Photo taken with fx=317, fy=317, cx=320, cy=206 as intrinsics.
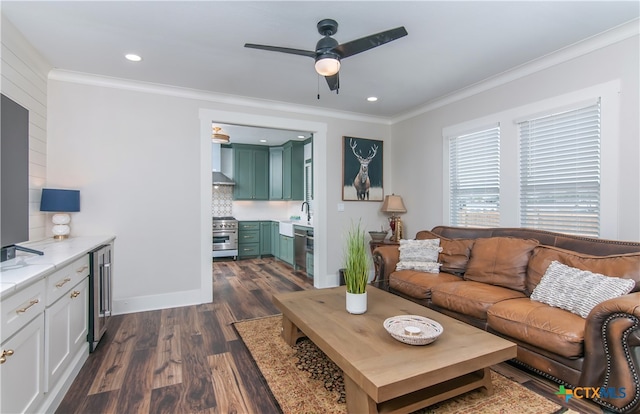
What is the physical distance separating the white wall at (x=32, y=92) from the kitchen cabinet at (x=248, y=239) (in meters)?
4.08

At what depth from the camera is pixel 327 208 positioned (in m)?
4.77

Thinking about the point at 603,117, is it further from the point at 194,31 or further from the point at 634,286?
the point at 194,31

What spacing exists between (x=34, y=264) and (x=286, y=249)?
15.6 feet

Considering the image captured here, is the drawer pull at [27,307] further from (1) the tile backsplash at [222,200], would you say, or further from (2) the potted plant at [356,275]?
(1) the tile backsplash at [222,200]

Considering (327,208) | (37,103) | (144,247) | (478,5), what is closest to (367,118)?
(327,208)

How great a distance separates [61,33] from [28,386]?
2.62 metres

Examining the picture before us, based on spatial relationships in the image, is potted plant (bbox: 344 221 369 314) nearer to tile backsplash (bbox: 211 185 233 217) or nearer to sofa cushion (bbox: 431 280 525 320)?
sofa cushion (bbox: 431 280 525 320)

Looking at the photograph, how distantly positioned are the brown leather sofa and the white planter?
0.97 m

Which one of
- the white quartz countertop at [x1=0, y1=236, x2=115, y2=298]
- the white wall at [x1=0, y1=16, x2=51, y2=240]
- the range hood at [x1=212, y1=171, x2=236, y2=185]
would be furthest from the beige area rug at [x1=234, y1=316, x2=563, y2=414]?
the range hood at [x1=212, y1=171, x2=236, y2=185]

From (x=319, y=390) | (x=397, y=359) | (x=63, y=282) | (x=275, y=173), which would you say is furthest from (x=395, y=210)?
(x=63, y=282)

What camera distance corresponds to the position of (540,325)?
6.81 feet

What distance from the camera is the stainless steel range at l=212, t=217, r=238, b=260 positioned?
677 cm

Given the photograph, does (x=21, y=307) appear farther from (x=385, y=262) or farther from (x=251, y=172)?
(x=251, y=172)

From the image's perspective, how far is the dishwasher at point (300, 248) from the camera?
5.57 m
